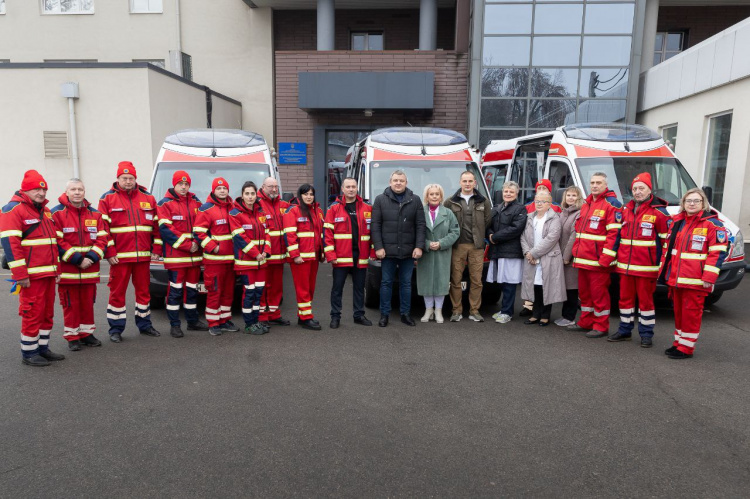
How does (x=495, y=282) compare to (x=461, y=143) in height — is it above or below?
below

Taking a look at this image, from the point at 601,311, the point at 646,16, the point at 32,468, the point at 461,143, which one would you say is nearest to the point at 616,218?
the point at 601,311

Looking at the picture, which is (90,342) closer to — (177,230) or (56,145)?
(177,230)

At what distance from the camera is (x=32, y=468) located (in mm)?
3244

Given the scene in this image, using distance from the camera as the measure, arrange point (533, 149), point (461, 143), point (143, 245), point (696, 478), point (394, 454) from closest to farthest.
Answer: point (696, 478) < point (394, 454) < point (143, 245) < point (461, 143) < point (533, 149)

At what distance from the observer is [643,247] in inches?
222

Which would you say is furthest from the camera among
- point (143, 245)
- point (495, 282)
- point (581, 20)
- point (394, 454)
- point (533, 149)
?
point (581, 20)

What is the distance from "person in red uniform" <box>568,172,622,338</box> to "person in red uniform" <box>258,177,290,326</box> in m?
3.49

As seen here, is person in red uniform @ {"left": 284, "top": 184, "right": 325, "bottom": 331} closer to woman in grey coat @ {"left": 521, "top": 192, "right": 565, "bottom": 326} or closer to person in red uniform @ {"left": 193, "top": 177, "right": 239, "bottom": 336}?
person in red uniform @ {"left": 193, "top": 177, "right": 239, "bottom": 336}

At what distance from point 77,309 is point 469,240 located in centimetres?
452

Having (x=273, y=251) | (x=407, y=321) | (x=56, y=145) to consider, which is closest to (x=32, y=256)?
(x=273, y=251)

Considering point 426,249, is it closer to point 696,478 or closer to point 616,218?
point 616,218

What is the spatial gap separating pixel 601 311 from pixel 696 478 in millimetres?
2998

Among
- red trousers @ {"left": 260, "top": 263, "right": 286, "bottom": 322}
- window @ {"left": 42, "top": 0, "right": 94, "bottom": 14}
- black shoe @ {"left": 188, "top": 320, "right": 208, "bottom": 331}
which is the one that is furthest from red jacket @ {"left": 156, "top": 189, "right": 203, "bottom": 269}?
window @ {"left": 42, "top": 0, "right": 94, "bottom": 14}

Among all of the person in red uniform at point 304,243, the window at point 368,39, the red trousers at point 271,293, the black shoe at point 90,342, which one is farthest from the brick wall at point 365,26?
the black shoe at point 90,342
